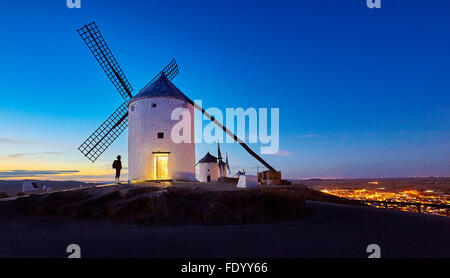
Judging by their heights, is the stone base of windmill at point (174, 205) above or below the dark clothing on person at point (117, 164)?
below

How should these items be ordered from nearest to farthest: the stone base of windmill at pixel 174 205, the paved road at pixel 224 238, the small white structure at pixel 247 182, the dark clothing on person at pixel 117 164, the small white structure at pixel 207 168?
1. the paved road at pixel 224 238
2. the stone base of windmill at pixel 174 205
3. the small white structure at pixel 247 182
4. the dark clothing on person at pixel 117 164
5. the small white structure at pixel 207 168

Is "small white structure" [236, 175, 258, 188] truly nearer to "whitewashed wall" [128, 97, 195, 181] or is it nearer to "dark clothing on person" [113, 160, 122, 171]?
"whitewashed wall" [128, 97, 195, 181]

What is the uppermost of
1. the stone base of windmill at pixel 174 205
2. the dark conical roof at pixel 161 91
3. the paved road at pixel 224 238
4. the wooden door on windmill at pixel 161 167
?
the dark conical roof at pixel 161 91

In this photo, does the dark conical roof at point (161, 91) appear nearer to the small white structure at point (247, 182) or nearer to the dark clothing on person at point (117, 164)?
the dark clothing on person at point (117, 164)

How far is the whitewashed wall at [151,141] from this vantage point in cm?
1975

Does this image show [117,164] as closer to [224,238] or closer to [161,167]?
[161,167]

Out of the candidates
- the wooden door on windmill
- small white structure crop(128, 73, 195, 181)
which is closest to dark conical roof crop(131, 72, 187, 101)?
small white structure crop(128, 73, 195, 181)

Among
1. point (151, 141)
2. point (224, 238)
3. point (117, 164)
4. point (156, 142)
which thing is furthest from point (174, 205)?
point (151, 141)

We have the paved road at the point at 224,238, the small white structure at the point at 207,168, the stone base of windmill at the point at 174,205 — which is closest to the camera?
the paved road at the point at 224,238

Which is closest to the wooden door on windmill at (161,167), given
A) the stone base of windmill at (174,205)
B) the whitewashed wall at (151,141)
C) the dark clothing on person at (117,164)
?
the whitewashed wall at (151,141)

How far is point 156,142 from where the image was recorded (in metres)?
19.8

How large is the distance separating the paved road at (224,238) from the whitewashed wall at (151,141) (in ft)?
30.3

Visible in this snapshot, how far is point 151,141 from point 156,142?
414mm

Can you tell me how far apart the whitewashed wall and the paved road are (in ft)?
30.3
